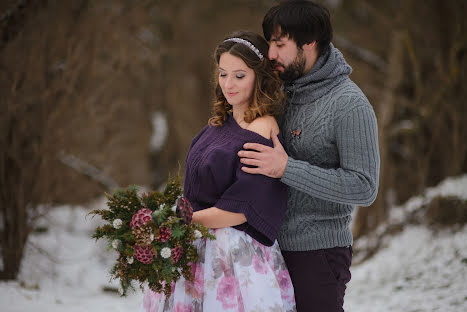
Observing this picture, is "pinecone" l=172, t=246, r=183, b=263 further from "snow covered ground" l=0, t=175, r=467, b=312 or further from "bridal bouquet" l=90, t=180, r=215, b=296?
"snow covered ground" l=0, t=175, r=467, b=312

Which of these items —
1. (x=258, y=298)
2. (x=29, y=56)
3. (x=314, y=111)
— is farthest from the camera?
(x=29, y=56)

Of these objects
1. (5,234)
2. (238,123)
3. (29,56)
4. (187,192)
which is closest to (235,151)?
(238,123)

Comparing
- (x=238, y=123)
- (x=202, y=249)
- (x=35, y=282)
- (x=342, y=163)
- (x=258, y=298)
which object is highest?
(x=238, y=123)

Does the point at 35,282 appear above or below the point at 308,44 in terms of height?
below

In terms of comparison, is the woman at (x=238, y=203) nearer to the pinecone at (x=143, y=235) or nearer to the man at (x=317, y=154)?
the man at (x=317, y=154)

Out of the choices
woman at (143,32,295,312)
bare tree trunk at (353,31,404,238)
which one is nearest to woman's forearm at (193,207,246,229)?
woman at (143,32,295,312)

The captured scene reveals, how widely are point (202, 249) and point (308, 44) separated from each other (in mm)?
1129

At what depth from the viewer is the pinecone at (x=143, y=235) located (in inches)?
85.2

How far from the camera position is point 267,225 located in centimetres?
230

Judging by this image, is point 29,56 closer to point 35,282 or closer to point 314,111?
point 35,282

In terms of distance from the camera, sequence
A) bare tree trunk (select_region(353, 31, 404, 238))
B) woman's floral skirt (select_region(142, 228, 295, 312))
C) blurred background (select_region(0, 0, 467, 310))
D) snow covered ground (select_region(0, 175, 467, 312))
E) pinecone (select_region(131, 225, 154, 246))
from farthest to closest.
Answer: bare tree trunk (select_region(353, 31, 404, 238)) < blurred background (select_region(0, 0, 467, 310)) < snow covered ground (select_region(0, 175, 467, 312)) < woman's floral skirt (select_region(142, 228, 295, 312)) < pinecone (select_region(131, 225, 154, 246))

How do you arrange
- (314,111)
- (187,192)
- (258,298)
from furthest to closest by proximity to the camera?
(187,192)
(314,111)
(258,298)

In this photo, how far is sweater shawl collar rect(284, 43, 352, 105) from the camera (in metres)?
2.42

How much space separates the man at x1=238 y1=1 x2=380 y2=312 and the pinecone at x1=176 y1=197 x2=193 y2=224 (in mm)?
330
